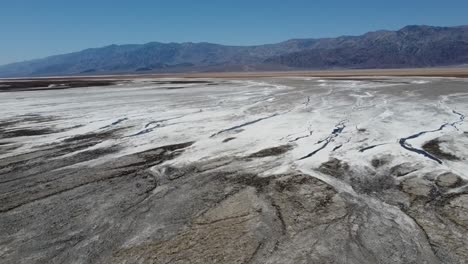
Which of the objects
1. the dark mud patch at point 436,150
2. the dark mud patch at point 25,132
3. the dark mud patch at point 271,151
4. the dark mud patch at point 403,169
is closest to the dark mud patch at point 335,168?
the dark mud patch at point 403,169

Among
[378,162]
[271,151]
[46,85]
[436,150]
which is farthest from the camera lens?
[46,85]

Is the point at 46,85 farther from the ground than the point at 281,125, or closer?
closer

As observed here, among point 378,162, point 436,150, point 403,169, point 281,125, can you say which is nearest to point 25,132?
point 281,125

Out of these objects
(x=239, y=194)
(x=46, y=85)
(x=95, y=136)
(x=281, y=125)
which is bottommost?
(x=46, y=85)

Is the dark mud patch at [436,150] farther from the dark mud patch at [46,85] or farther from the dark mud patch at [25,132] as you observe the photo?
the dark mud patch at [46,85]

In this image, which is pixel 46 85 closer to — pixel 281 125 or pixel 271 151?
pixel 281 125
